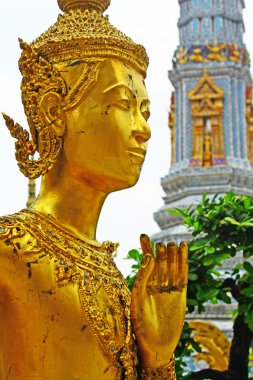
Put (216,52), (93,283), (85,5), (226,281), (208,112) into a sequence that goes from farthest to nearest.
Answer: (216,52) < (208,112) < (226,281) < (85,5) < (93,283)

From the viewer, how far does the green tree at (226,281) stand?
14.5 ft

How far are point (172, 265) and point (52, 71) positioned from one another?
694 millimetres

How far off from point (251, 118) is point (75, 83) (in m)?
13.4

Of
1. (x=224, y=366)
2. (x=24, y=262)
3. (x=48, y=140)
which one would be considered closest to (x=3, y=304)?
(x=24, y=262)

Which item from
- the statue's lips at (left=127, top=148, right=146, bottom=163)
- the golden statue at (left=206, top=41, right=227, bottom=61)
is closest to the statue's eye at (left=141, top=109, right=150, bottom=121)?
the statue's lips at (left=127, top=148, right=146, bottom=163)

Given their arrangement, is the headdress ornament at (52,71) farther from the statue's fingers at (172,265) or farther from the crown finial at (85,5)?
the statue's fingers at (172,265)

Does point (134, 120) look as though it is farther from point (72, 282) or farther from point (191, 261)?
point (191, 261)

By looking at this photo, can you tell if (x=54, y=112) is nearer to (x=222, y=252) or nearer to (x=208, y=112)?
(x=222, y=252)

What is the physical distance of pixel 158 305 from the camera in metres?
2.34

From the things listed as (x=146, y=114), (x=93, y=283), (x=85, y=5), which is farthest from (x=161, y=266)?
(x=85, y=5)

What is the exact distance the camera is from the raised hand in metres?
2.33

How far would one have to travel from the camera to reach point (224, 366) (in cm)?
868

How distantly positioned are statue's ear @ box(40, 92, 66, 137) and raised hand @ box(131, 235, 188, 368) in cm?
46

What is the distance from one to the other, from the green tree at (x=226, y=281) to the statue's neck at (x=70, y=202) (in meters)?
1.98
